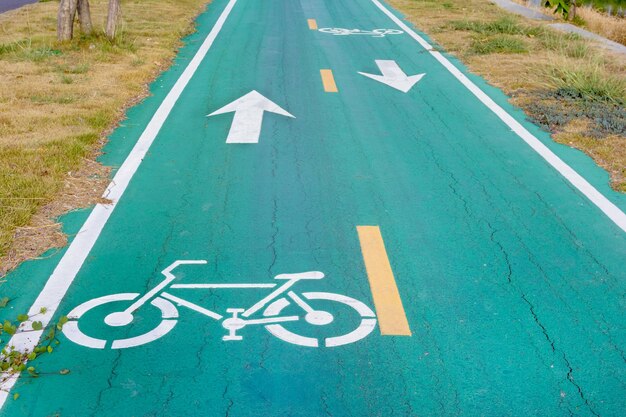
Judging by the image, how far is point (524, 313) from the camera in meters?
4.95

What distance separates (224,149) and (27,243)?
304 centimetres

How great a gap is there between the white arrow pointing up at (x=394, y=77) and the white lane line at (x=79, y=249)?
4.05m

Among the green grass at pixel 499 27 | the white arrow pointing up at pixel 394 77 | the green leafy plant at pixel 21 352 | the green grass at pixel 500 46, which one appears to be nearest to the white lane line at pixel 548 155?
the white arrow pointing up at pixel 394 77

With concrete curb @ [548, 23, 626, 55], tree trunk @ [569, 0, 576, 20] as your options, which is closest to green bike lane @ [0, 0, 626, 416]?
concrete curb @ [548, 23, 626, 55]

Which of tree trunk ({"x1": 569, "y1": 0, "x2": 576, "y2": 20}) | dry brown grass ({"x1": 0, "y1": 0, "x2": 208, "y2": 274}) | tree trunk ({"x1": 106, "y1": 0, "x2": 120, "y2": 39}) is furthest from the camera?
tree trunk ({"x1": 569, "y1": 0, "x2": 576, "y2": 20})

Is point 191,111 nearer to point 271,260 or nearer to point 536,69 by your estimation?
point 271,260

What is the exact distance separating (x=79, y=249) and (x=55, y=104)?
16.1 ft

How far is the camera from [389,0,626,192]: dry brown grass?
8.88m

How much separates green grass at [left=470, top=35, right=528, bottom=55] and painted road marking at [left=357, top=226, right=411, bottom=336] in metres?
9.34

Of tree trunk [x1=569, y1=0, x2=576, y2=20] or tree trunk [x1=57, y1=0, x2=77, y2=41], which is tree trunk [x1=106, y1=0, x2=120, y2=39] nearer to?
tree trunk [x1=57, y1=0, x2=77, y2=41]

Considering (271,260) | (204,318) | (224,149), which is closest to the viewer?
(204,318)

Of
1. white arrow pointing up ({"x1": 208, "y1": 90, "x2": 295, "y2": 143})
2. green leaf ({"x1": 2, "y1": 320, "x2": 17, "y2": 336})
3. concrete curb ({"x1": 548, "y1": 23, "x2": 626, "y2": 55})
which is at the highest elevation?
concrete curb ({"x1": 548, "y1": 23, "x2": 626, "y2": 55})

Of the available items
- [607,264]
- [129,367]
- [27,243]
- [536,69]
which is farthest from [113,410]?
[536,69]

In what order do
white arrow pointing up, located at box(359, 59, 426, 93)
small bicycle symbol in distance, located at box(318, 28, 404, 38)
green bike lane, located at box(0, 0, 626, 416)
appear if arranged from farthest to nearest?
small bicycle symbol in distance, located at box(318, 28, 404, 38) → white arrow pointing up, located at box(359, 59, 426, 93) → green bike lane, located at box(0, 0, 626, 416)
